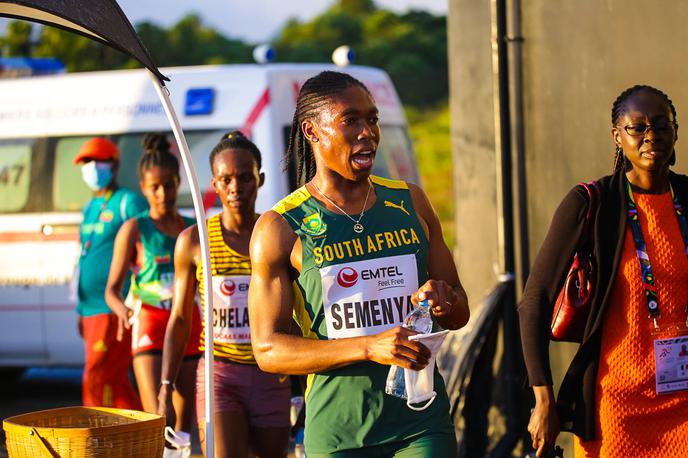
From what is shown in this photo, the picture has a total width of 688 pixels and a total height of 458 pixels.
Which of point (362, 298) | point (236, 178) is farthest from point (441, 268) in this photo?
point (236, 178)

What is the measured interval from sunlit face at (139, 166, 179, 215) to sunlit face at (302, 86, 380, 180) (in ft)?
12.2

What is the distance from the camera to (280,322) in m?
3.87

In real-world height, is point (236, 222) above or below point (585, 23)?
below

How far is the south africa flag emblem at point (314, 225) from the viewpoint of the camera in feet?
12.8

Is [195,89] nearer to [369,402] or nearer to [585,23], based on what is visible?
[585,23]

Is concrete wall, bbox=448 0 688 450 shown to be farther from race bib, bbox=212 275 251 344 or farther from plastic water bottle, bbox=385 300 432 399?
plastic water bottle, bbox=385 300 432 399

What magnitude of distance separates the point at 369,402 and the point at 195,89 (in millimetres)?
6866

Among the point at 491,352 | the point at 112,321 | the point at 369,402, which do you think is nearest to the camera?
the point at 369,402

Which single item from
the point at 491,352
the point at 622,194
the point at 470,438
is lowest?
the point at 470,438

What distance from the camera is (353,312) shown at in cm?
384

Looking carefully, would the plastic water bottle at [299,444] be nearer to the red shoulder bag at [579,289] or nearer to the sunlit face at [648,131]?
the red shoulder bag at [579,289]

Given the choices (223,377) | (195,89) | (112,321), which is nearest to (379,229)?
(223,377)

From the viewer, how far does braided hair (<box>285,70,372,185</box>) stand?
4000 millimetres

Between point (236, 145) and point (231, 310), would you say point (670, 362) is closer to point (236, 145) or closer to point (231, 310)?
point (231, 310)
